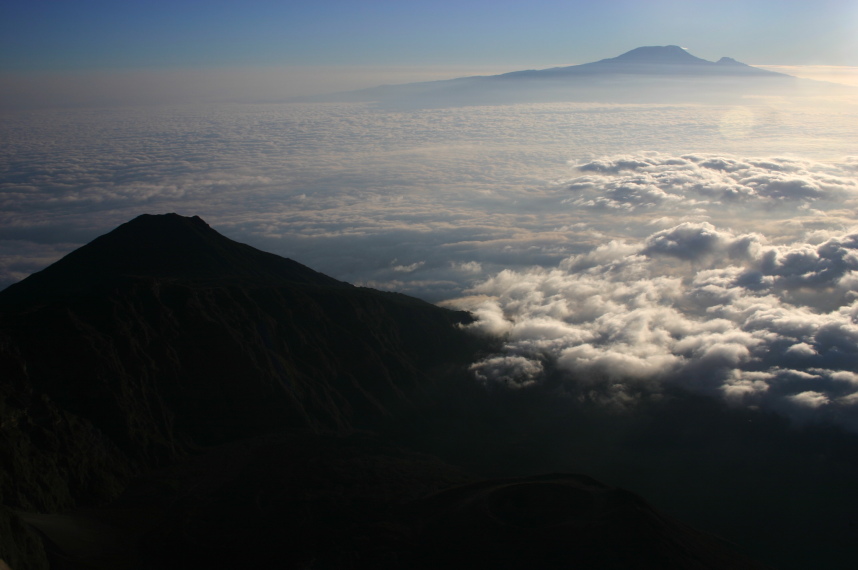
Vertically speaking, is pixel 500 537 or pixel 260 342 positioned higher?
pixel 260 342

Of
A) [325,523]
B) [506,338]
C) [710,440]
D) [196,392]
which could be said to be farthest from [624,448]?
[196,392]

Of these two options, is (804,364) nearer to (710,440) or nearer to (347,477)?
(710,440)

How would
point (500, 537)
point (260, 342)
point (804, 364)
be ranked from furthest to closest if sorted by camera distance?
point (804, 364) < point (260, 342) < point (500, 537)

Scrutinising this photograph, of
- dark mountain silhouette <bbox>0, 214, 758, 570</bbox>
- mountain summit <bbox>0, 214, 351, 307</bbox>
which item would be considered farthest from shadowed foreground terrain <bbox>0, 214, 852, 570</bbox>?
mountain summit <bbox>0, 214, 351, 307</bbox>

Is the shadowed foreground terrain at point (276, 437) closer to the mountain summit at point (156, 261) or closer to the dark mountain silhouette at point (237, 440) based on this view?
the dark mountain silhouette at point (237, 440)

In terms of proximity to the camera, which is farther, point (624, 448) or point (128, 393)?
point (624, 448)

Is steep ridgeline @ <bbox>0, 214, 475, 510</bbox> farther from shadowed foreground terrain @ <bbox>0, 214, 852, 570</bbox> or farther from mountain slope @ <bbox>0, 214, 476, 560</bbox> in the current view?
shadowed foreground terrain @ <bbox>0, 214, 852, 570</bbox>
